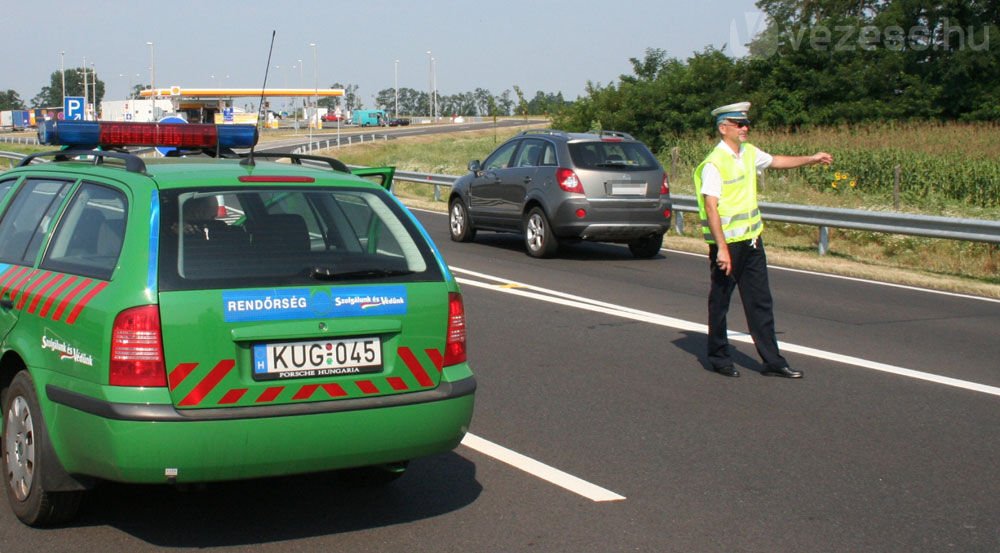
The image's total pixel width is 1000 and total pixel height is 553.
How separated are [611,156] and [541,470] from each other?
10326 mm

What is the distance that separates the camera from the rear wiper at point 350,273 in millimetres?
4871

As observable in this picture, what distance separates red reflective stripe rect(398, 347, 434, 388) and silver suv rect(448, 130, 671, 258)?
1061 cm

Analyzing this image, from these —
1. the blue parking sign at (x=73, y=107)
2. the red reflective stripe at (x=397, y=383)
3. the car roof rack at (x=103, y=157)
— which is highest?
the blue parking sign at (x=73, y=107)

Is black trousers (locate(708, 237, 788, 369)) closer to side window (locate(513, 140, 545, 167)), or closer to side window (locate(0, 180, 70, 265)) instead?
side window (locate(0, 180, 70, 265))

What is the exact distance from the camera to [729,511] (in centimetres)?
535

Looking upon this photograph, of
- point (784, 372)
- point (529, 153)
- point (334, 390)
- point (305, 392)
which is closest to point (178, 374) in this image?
point (305, 392)

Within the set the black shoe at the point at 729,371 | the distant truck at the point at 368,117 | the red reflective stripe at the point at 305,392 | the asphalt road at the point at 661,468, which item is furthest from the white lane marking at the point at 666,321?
the distant truck at the point at 368,117

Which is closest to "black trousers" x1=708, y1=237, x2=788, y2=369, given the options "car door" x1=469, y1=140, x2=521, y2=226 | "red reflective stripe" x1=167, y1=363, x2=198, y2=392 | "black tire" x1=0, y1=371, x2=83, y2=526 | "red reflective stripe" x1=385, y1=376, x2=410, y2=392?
"red reflective stripe" x1=385, y1=376, x2=410, y2=392

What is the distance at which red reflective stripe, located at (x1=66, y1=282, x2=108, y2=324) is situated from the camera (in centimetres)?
469

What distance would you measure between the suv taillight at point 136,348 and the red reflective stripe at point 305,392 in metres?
0.53

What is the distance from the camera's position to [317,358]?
477 cm

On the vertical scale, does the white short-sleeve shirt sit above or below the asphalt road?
above

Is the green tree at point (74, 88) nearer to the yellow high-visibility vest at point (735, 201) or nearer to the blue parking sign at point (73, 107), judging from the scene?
the blue parking sign at point (73, 107)

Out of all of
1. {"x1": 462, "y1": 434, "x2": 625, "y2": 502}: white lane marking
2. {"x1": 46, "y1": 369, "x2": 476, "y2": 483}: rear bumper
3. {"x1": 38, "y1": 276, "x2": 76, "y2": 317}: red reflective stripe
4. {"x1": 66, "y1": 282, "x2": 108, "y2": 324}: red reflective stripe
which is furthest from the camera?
{"x1": 462, "y1": 434, "x2": 625, "y2": 502}: white lane marking
